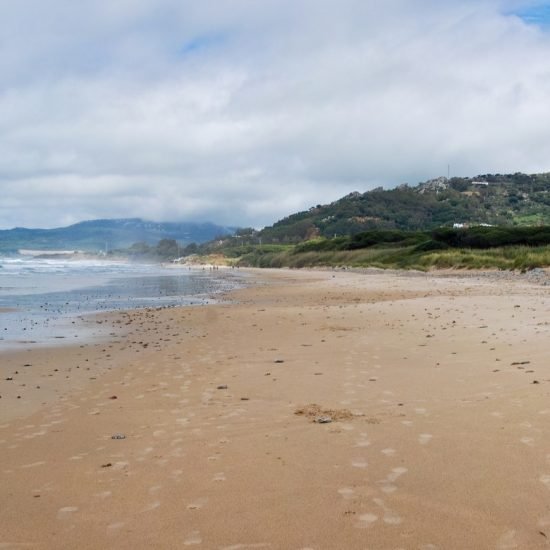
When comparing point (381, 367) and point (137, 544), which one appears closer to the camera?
point (137, 544)

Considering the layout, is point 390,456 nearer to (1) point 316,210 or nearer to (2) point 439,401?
(2) point 439,401

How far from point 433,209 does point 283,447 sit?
474ft

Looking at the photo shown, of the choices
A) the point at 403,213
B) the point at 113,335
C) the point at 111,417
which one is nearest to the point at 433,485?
the point at 111,417

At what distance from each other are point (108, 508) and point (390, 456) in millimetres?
2237

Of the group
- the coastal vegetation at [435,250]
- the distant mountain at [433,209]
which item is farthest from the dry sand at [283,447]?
the distant mountain at [433,209]

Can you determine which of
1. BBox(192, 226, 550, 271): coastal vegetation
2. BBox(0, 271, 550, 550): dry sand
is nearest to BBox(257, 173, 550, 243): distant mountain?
BBox(192, 226, 550, 271): coastal vegetation

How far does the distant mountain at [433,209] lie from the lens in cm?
12612

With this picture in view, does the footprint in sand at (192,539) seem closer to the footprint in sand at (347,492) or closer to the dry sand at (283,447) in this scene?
the dry sand at (283,447)

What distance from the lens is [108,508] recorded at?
3818 mm

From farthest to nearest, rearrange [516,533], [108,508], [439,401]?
[439,401]
[108,508]
[516,533]

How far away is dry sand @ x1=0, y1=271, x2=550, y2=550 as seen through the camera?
3.43 m

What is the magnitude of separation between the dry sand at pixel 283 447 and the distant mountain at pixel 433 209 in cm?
10988

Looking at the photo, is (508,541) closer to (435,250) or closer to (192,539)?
(192,539)

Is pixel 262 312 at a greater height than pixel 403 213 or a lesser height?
lesser
